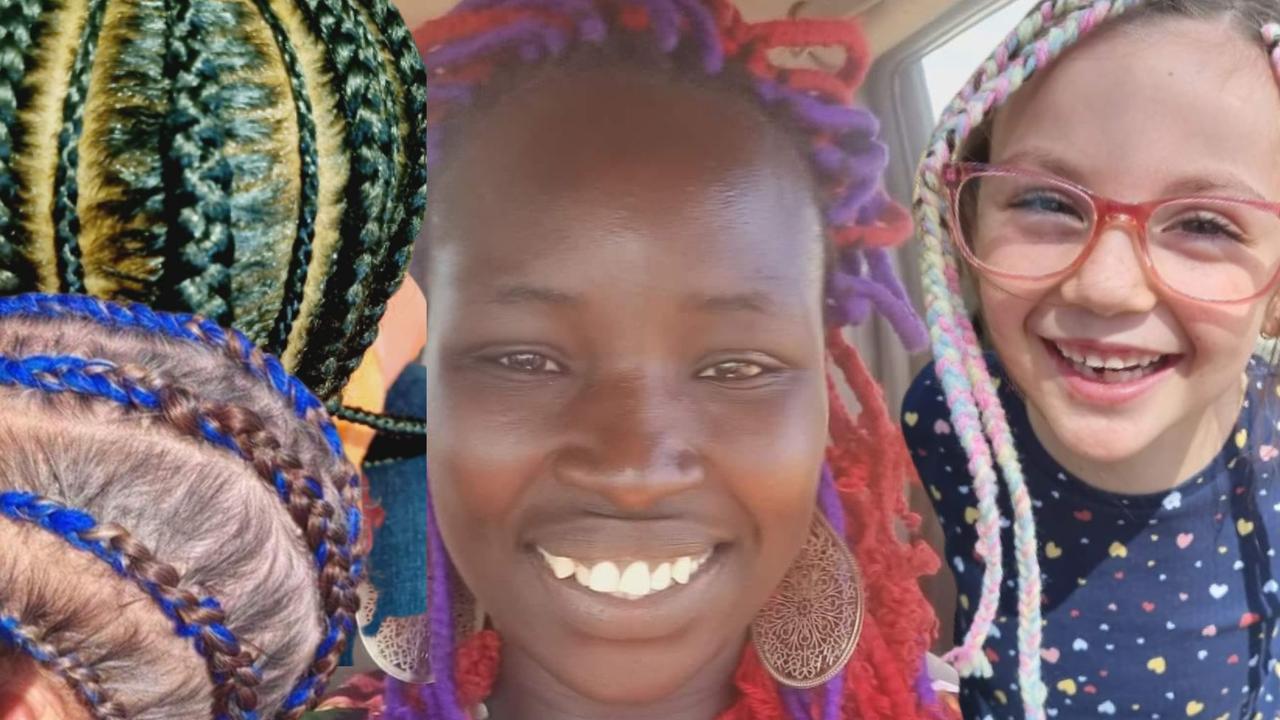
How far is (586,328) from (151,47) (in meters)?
0.37

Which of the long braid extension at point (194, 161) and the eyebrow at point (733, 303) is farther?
the eyebrow at point (733, 303)

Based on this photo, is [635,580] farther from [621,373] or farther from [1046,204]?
[1046,204]

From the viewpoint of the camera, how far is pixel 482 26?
895 millimetres

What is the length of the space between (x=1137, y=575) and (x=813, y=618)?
29 cm

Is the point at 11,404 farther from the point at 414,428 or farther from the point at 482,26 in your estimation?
the point at 482,26

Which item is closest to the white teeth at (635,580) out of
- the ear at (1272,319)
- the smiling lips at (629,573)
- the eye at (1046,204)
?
the smiling lips at (629,573)

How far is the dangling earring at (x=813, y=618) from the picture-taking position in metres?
0.94

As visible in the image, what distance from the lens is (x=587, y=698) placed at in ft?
3.04

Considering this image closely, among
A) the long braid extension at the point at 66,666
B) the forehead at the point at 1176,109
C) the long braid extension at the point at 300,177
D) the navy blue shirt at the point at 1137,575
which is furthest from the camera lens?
the navy blue shirt at the point at 1137,575

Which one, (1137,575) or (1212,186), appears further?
(1137,575)

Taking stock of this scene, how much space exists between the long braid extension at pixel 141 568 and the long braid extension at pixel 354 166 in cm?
18

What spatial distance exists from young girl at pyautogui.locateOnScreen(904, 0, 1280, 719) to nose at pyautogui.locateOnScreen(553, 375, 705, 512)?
0.23 metres

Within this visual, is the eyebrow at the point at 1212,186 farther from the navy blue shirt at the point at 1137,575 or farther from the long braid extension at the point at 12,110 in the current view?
the long braid extension at the point at 12,110

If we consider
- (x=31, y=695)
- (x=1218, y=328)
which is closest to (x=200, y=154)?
(x=31, y=695)
